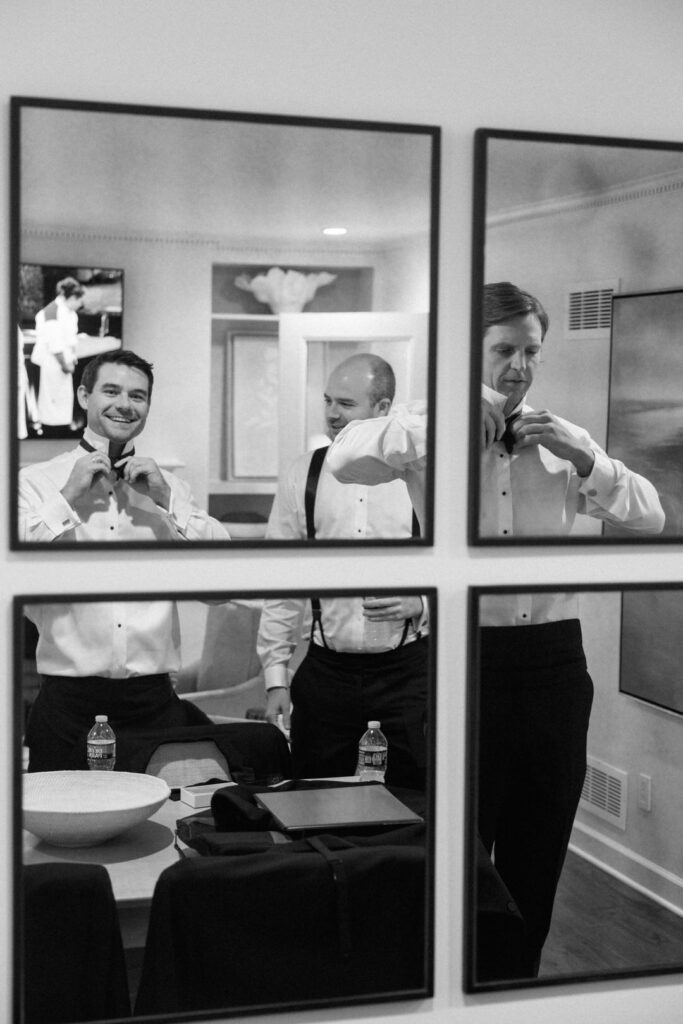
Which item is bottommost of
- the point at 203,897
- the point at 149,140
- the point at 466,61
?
the point at 203,897

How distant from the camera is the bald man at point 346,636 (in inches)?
64.2

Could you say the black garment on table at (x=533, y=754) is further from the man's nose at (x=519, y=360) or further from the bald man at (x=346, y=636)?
the man's nose at (x=519, y=360)

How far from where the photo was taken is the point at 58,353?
1529 mm

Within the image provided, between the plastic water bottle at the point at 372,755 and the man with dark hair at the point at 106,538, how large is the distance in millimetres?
270

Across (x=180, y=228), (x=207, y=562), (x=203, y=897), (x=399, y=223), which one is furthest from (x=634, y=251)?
(x=203, y=897)

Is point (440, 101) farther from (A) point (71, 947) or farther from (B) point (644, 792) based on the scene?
(A) point (71, 947)

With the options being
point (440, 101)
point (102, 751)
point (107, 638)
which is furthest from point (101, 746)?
point (440, 101)

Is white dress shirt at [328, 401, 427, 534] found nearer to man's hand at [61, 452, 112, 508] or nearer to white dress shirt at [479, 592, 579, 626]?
white dress shirt at [479, 592, 579, 626]

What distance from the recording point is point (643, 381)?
1.72 meters

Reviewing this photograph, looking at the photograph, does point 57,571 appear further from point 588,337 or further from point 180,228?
point 588,337

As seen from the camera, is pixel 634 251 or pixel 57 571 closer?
pixel 57 571

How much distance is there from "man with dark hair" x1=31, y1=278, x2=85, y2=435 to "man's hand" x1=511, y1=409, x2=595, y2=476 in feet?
2.19

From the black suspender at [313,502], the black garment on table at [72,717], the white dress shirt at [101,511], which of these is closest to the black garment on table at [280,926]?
the black garment on table at [72,717]

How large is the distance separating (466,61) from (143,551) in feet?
2.90
